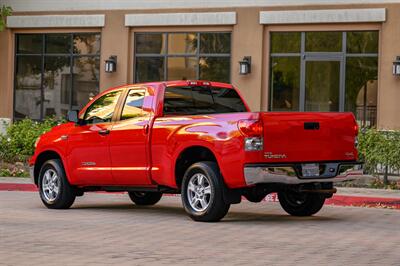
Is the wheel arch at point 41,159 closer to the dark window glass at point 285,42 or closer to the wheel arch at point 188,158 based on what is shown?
the wheel arch at point 188,158

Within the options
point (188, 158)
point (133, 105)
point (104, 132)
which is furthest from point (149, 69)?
point (188, 158)

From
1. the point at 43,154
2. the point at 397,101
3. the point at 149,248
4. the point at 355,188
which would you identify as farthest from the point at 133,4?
the point at 149,248

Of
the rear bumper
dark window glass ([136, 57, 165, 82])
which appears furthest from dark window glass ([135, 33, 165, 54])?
the rear bumper

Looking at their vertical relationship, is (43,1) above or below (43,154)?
above

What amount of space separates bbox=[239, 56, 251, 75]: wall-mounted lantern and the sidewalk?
6.88m

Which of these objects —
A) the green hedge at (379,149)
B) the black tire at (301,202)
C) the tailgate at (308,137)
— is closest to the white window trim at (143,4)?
the green hedge at (379,149)

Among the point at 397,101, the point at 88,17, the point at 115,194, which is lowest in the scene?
the point at 115,194

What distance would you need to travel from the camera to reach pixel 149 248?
411 inches

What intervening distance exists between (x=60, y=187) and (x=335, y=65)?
1182 cm

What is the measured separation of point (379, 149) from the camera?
20.3m

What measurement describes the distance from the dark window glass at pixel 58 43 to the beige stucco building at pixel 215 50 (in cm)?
3

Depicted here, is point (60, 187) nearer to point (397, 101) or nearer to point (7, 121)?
point (397, 101)

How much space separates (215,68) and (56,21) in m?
5.24

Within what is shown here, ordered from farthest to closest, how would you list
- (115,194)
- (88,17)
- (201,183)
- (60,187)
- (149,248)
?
(88,17) < (115,194) < (60,187) < (201,183) < (149,248)
